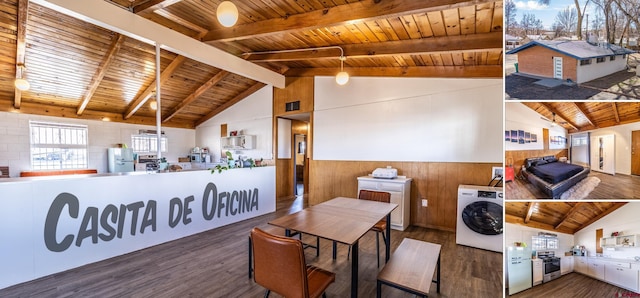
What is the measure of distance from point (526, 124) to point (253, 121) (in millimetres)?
6355

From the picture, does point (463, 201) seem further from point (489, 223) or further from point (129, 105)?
point (129, 105)

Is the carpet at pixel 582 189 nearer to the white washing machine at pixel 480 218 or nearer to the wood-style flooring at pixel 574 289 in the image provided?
the wood-style flooring at pixel 574 289

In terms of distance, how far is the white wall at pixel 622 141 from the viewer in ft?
2.34

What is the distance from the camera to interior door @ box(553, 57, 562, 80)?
0.70m

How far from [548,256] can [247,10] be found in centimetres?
360

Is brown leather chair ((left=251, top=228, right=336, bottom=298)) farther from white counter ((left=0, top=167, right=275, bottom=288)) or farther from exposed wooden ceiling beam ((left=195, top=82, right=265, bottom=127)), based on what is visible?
exposed wooden ceiling beam ((left=195, top=82, right=265, bottom=127))

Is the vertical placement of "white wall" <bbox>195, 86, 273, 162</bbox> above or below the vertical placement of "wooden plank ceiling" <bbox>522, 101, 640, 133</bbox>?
above

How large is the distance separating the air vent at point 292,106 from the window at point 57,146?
16.6 feet

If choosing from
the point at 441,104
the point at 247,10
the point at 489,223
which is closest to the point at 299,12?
the point at 247,10

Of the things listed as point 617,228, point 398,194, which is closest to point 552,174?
point 617,228

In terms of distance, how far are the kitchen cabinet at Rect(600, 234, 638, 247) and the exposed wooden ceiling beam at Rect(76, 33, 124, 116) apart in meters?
5.62

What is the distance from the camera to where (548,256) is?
0.74 m

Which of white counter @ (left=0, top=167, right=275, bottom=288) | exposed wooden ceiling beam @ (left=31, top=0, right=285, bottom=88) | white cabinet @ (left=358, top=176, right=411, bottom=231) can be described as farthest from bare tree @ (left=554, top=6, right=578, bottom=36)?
exposed wooden ceiling beam @ (left=31, top=0, right=285, bottom=88)

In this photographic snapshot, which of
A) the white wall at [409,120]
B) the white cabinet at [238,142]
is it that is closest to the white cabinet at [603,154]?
the white wall at [409,120]
